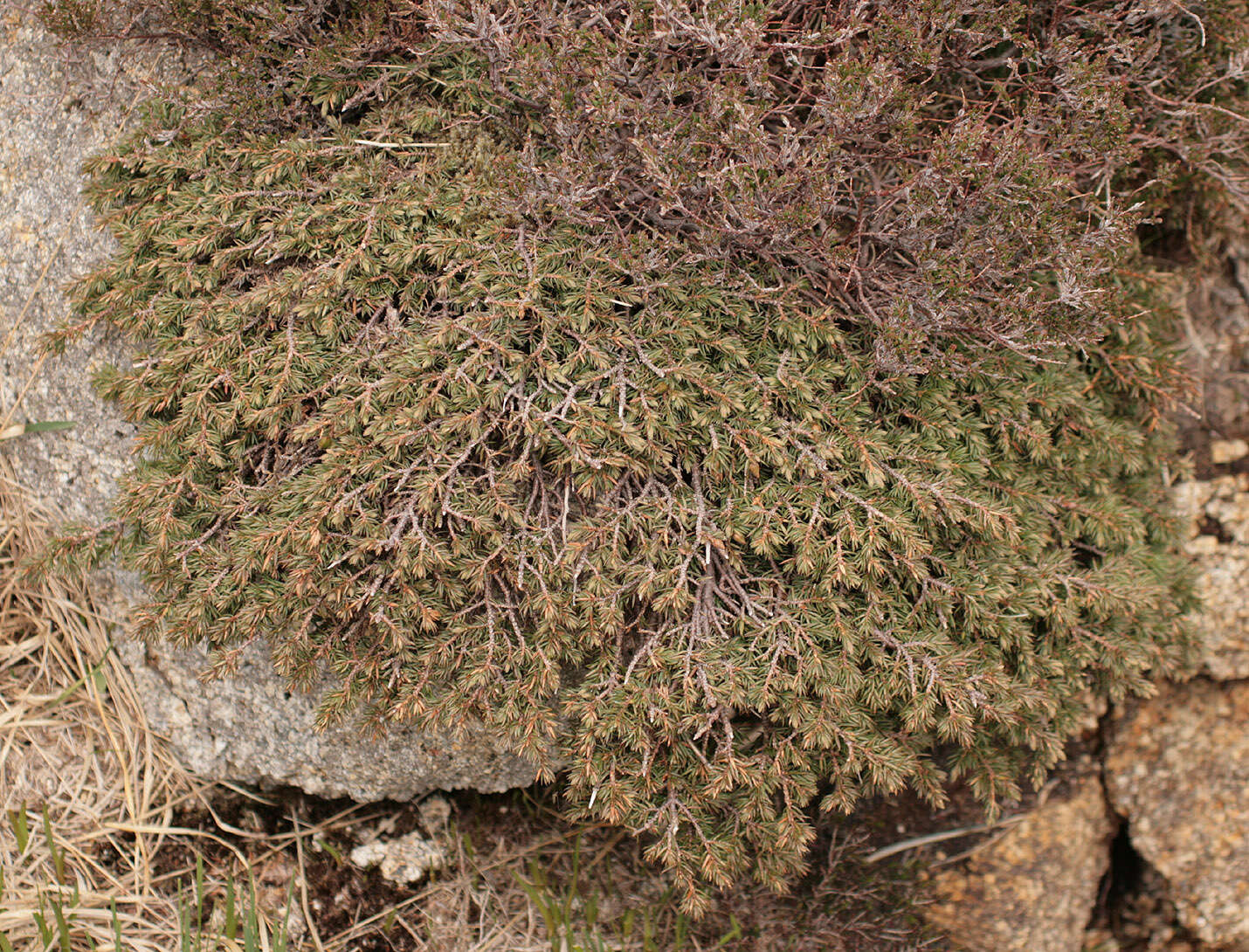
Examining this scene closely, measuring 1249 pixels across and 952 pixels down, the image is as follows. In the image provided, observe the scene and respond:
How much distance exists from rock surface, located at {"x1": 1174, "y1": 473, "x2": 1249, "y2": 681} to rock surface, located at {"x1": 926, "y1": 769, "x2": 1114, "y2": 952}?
601mm

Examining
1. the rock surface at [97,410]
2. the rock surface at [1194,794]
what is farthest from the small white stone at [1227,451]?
the rock surface at [97,410]

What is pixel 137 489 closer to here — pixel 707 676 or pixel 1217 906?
pixel 707 676

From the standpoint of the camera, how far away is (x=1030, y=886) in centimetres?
300

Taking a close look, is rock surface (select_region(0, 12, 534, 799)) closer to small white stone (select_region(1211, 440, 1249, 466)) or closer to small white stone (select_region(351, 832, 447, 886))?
small white stone (select_region(351, 832, 447, 886))

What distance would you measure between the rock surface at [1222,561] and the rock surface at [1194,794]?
0.15 m

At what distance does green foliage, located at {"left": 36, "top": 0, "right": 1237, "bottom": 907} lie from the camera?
2254mm

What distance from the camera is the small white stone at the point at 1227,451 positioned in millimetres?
3098

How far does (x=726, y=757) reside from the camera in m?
2.28

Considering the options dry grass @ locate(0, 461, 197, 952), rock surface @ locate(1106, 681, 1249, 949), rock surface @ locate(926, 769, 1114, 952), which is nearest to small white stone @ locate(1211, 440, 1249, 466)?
rock surface @ locate(1106, 681, 1249, 949)

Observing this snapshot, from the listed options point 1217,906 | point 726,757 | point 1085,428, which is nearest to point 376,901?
point 726,757

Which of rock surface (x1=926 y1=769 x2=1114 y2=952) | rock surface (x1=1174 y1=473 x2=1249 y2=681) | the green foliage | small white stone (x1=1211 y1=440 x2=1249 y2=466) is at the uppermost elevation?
the green foliage

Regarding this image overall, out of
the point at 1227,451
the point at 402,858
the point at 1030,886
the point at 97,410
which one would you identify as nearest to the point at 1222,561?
the point at 1227,451

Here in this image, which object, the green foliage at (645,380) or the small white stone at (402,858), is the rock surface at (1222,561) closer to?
the green foliage at (645,380)

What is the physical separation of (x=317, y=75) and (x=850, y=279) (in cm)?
158
